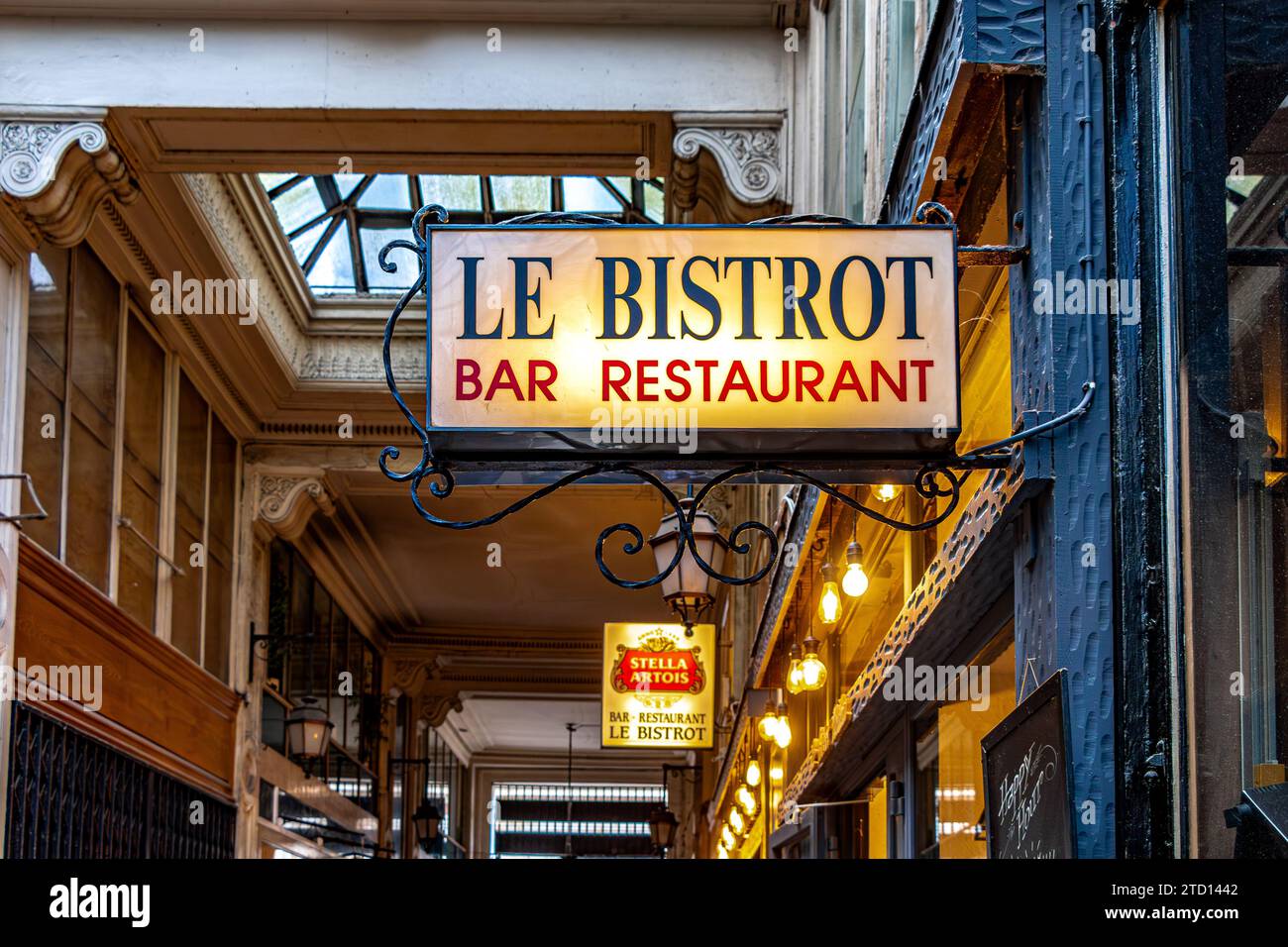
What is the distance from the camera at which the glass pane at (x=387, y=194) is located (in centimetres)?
1650

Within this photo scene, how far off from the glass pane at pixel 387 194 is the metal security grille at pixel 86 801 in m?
5.59

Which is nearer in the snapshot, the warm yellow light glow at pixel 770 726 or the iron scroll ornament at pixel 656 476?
the iron scroll ornament at pixel 656 476

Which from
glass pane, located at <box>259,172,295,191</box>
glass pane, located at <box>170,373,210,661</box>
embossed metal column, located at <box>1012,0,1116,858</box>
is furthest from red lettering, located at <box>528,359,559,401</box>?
glass pane, located at <box>259,172,295,191</box>

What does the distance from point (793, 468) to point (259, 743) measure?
13556 millimetres

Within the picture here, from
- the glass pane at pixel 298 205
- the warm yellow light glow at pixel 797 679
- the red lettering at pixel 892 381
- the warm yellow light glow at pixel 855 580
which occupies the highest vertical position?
the glass pane at pixel 298 205

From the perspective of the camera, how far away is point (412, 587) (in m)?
24.0

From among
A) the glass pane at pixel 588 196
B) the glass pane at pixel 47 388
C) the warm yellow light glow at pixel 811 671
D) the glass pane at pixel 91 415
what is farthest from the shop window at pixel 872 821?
the glass pane at pixel 588 196

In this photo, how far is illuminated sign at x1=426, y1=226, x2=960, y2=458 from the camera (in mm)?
4117

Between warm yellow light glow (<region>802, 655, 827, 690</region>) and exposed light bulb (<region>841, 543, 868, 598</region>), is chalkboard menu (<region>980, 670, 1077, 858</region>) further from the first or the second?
warm yellow light glow (<region>802, 655, 827, 690</region>)

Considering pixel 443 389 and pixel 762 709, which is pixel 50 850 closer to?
pixel 762 709

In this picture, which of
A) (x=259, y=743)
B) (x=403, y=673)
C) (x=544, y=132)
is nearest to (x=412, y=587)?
(x=403, y=673)

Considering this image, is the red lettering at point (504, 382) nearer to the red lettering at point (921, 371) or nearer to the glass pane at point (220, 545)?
the red lettering at point (921, 371)

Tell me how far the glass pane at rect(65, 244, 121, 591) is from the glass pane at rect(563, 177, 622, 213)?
4709 millimetres
